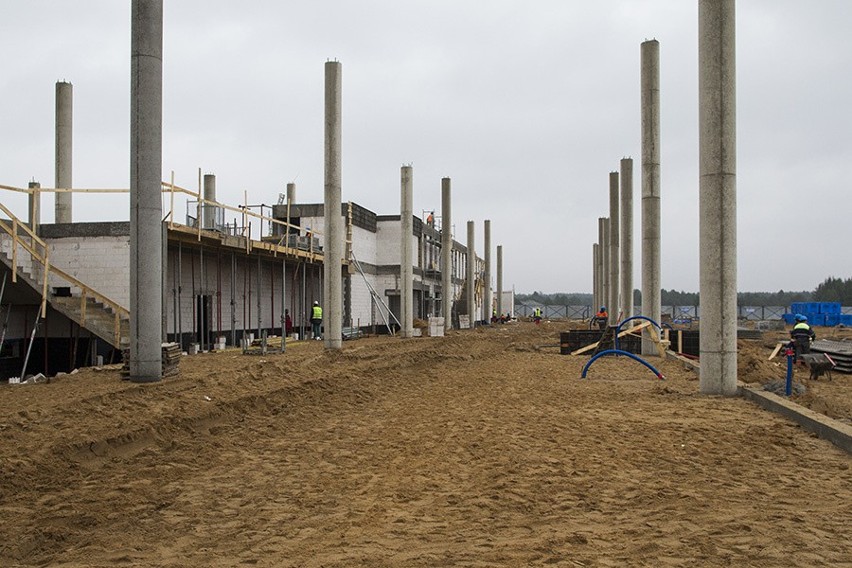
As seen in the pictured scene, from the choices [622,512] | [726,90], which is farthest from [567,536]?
[726,90]

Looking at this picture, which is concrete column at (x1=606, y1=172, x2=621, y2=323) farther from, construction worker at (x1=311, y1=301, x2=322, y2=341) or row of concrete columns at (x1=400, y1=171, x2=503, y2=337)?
construction worker at (x1=311, y1=301, x2=322, y2=341)

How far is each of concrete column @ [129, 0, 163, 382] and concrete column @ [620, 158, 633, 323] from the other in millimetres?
22476

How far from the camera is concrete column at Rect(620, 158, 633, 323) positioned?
110ft

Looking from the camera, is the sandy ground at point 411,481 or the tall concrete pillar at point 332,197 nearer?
the sandy ground at point 411,481

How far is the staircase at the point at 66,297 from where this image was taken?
19344 mm

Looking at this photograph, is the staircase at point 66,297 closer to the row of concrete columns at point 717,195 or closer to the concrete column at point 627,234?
the row of concrete columns at point 717,195

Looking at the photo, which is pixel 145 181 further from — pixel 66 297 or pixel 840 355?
pixel 840 355

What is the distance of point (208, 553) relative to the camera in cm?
564

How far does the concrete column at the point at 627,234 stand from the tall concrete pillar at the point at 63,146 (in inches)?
873

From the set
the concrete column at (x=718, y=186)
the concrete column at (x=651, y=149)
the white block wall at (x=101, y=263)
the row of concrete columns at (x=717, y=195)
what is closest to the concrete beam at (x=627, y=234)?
the concrete column at (x=651, y=149)

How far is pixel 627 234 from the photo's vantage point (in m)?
33.9

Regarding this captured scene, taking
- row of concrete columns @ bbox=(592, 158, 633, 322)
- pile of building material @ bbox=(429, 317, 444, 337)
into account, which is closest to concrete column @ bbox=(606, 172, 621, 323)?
row of concrete columns @ bbox=(592, 158, 633, 322)

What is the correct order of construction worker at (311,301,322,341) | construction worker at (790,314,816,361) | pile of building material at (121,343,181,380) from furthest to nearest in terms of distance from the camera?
1. construction worker at (311,301,322,341)
2. construction worker at (790,314,816,361)
3. pile of building material at (121,343,181,380)

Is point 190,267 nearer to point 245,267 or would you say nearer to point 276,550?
point 245,267
